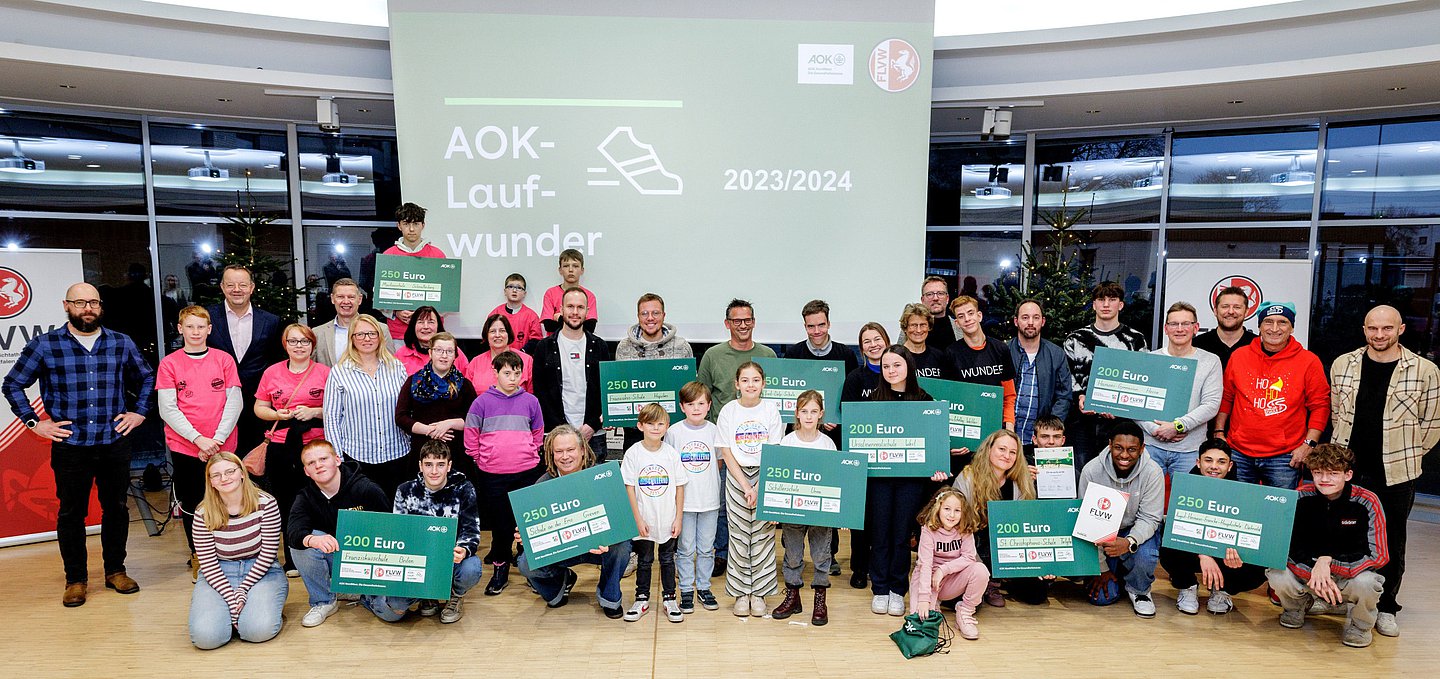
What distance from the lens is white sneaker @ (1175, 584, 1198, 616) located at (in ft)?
13.4

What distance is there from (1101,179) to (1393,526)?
4.45 meters

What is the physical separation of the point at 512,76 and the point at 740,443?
11.6 feet

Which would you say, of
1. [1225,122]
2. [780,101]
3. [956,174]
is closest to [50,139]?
[780,101]

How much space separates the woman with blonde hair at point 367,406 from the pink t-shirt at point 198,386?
72 cm

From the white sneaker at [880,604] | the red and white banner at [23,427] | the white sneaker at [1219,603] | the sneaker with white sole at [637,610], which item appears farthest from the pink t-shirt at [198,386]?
the white sneaker at [1219,603]

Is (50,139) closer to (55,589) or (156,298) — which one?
(156,298)

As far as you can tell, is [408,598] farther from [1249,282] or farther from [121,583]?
[1249,282]

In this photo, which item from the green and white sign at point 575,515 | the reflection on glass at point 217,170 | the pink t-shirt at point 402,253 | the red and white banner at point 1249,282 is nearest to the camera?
the green and white sign at point 575,515

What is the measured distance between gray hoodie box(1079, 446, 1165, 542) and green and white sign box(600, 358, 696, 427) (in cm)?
249

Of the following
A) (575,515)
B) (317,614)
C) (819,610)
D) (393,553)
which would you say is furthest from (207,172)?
(819,610)

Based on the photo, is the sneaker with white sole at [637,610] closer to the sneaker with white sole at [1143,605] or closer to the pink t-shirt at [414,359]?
the pink t-shirt at [414,359]

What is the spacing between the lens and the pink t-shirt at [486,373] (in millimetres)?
4643

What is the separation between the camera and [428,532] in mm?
3654

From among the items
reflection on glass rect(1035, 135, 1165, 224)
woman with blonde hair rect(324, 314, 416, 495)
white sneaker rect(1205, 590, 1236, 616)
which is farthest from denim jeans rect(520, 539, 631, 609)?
reflection on glass rect(1035, 135, 1165, 224)
